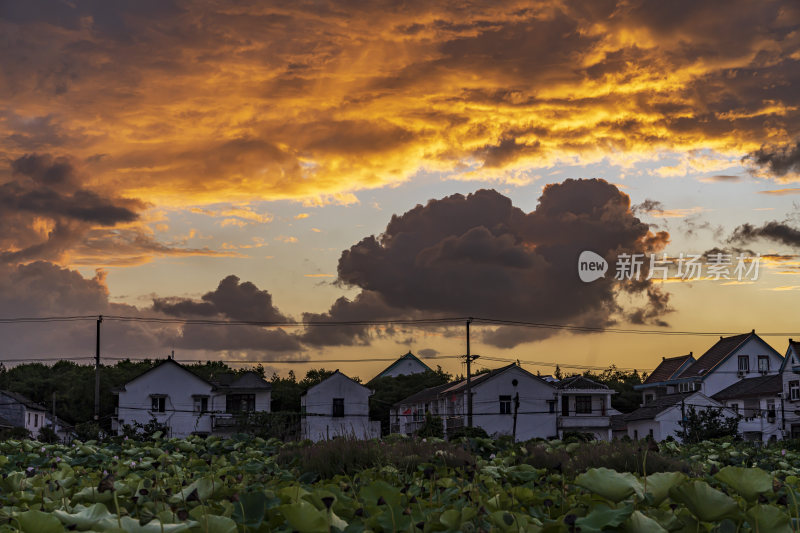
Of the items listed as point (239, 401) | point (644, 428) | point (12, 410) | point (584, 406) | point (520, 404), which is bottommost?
point (644, 428)

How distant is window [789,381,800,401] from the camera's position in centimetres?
5903

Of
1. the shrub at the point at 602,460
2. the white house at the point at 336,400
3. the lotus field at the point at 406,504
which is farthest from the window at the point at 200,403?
the lotus field at the point at 406,504

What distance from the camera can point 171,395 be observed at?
6078 centimetres

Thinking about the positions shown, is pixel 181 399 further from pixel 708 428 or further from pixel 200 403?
pixel 708 428

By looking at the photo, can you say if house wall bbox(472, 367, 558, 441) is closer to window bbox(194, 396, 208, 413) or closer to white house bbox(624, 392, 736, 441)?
white house bbox(624, 392, 736, 441)

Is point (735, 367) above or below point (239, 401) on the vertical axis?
above

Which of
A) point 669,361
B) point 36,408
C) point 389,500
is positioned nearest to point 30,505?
point 389,500

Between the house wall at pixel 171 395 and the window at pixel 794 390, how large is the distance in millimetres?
43977

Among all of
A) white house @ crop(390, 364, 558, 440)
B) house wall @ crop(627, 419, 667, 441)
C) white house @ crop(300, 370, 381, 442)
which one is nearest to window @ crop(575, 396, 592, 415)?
white house @ crop(390, 364, 558, 440)

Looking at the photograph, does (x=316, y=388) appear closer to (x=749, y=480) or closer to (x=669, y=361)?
(x=669, y=361)

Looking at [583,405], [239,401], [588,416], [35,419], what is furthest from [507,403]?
[35,419]

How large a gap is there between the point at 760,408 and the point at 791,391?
450 centimetres

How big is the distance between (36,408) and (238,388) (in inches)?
899

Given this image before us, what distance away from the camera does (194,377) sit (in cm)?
6112
